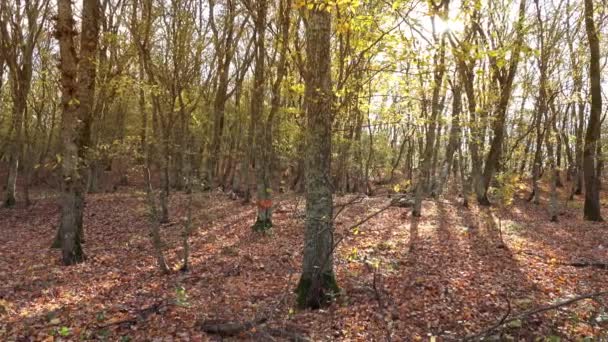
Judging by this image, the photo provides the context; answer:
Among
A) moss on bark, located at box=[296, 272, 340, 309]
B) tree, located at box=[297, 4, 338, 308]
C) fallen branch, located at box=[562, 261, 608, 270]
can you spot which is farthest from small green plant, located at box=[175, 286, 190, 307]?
fallen branch, located at box=[562, 261, 608, 270]

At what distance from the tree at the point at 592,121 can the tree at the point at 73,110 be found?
51.8 ft

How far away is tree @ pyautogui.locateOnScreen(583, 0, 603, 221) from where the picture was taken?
48.5ft

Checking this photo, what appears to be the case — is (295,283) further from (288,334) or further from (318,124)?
(318,124)

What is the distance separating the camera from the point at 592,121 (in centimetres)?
1557

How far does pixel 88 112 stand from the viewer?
10430 mm

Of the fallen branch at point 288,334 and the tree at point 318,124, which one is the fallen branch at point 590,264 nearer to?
the tree at point 318,124

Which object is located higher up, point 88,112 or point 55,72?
point 55,72

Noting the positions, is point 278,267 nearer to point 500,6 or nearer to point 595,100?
point 595,100

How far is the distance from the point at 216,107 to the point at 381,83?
1214 cm

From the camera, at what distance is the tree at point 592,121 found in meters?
14.8

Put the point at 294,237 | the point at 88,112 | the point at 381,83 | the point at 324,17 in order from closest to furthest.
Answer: the point at 324,17 < the point at 88,112 < the point at 381,83 < the point at 294,237

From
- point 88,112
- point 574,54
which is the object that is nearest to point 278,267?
point 88,112

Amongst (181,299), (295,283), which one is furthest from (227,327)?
(295,283)

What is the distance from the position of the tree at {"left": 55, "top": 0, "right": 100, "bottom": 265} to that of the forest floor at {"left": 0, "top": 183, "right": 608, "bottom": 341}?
1003mm
